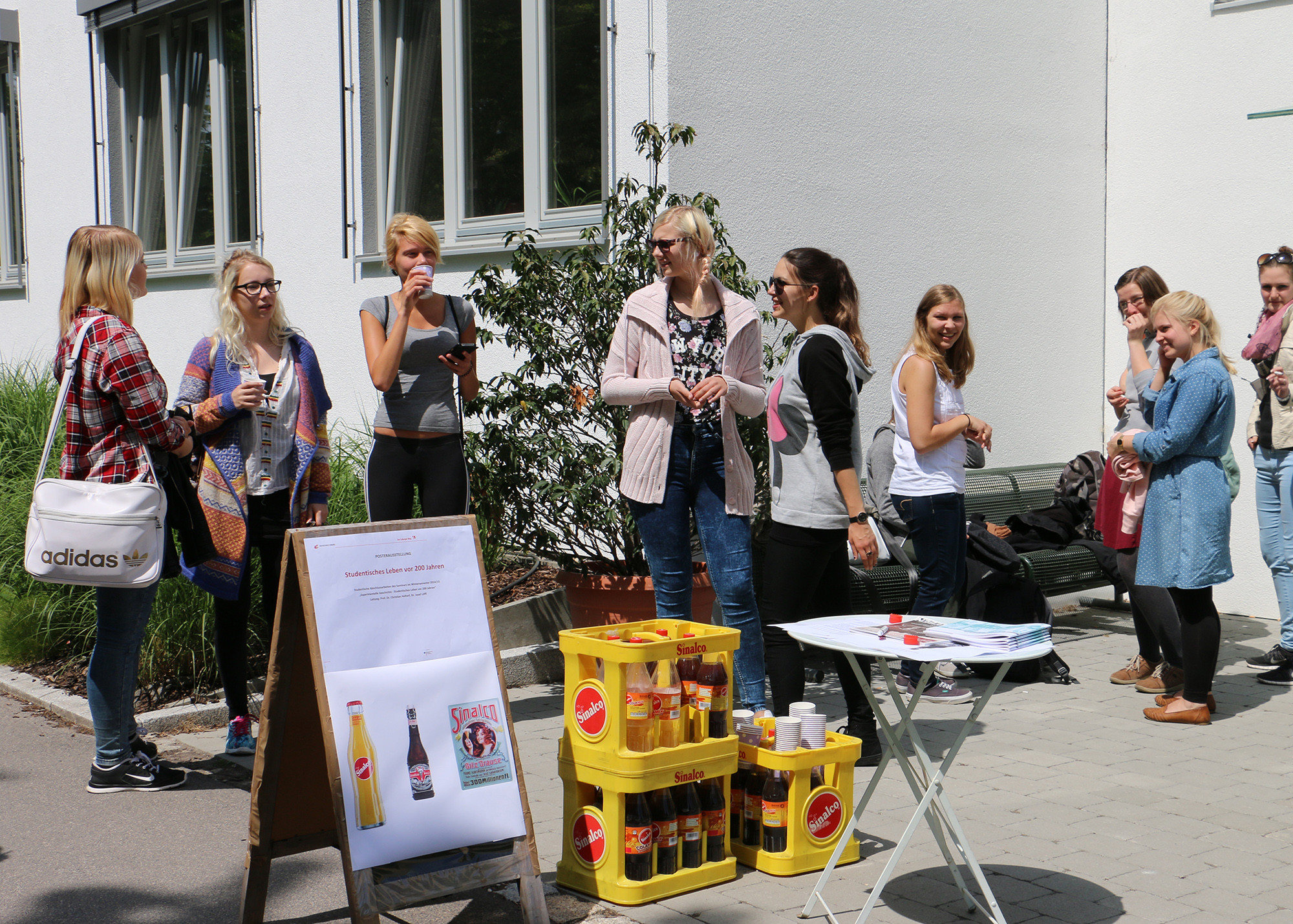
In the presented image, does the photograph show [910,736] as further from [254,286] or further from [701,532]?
[254,286]

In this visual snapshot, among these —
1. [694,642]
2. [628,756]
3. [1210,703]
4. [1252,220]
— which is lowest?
[1210,703]

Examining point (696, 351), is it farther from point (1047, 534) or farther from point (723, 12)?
point (1047, 534)

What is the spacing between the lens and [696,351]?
16.3 ft

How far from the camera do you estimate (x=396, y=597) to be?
3.54 meters

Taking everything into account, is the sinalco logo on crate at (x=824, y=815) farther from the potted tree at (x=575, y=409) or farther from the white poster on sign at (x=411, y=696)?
the potted tree at (x=575, y=409)

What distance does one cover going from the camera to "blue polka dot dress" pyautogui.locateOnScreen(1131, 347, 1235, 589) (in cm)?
570

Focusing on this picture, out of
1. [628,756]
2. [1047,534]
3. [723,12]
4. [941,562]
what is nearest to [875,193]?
[723,12]

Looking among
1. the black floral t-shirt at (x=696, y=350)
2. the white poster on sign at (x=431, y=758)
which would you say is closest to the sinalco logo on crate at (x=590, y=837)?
the white poster on sign at (x=431, y=758)

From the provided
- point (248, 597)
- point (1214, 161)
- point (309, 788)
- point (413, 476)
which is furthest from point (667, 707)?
point (1214, 161)

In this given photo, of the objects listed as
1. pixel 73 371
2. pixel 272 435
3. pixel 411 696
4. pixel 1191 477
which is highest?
pixel 73 371

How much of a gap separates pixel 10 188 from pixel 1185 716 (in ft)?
44.3

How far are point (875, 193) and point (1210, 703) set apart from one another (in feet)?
12.2

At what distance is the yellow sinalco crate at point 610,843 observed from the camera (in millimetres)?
3732

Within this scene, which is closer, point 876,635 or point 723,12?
point 876,635
